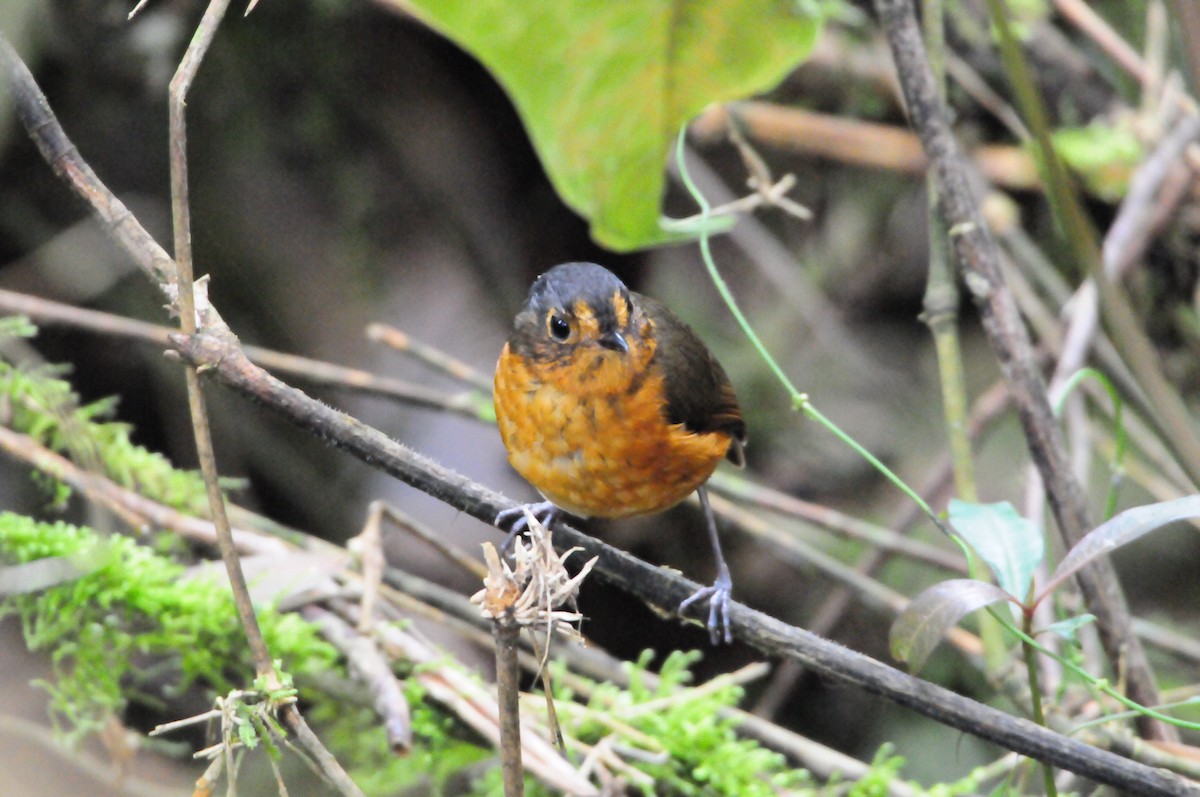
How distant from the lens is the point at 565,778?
237 centimetres

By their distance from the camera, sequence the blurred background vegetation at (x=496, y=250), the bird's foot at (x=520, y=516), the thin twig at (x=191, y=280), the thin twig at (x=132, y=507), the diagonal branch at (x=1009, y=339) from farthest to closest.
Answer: the blurred background vegetation at (x=496, y=250) < the thin twig at (x=132, y=507) < the diagonal branch at (x=1009, y=339) < the bird's foot at (x=520, y=516) < the thin twig at (x=191, y=280)

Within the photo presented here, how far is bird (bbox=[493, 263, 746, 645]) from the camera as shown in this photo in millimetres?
2439

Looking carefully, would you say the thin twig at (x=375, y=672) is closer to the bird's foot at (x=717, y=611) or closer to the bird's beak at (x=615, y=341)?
the bird's foot at (x=717, y=611)

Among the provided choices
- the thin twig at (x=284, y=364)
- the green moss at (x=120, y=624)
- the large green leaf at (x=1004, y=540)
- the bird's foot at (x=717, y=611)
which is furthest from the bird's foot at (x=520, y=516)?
the thin twig at (x=284, y=364)

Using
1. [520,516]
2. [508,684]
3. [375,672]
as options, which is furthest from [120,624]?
[508,684]

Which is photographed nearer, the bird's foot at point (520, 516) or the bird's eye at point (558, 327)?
the bird's foot at point (520, 516)

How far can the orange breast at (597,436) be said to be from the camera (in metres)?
2.44

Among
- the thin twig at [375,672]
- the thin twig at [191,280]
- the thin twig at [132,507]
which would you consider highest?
the thin twig at [191,280]

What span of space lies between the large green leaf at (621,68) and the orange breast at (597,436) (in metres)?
0.40

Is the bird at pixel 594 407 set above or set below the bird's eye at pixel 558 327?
below

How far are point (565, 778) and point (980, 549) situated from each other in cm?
99

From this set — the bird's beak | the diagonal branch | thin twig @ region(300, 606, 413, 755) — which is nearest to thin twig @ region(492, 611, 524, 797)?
thin twig @ region(300, 606, 413, 755)

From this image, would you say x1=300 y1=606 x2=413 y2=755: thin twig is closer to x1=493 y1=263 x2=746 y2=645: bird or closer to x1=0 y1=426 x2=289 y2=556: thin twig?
x1=0 y1=426 x2=289 y2=556: thin twig

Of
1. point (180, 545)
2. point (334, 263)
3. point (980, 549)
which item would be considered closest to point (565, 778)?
point (980, 549)
